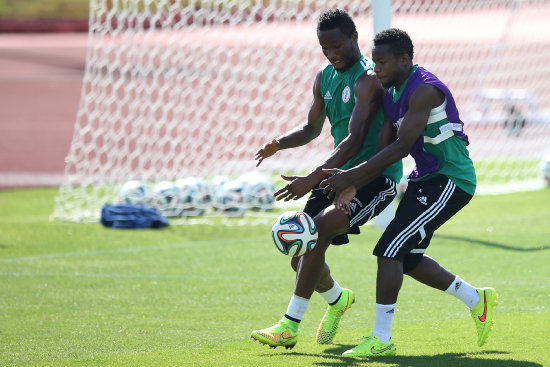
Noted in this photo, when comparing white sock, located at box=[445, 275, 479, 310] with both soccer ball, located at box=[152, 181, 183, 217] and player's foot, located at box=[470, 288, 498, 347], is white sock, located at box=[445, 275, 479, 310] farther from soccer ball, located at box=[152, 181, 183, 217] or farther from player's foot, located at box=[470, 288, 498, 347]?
soccer ball, located at box=[152, 181, 183, 217]

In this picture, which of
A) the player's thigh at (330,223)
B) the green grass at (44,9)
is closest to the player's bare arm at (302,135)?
the player's thigh at (330,223)

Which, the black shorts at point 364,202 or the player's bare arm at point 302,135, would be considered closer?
the black shorts at point 364,202

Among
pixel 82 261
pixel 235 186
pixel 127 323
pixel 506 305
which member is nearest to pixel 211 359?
pixel 127 323

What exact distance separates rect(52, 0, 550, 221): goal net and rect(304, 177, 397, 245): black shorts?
5860 mm

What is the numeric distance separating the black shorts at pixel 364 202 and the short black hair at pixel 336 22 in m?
0.96

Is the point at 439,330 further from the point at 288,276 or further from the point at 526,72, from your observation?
the point at 526,72

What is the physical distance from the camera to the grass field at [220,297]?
17.7ft

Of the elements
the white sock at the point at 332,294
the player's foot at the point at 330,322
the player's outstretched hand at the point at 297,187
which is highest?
the player's outstretched hand at the point at 297,187

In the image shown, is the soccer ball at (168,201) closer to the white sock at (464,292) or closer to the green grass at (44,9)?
the white sock at (464,292)

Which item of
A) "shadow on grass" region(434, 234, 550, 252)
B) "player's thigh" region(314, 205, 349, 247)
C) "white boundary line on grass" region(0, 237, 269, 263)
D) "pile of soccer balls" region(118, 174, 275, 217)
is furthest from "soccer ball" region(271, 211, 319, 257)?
"pile of soccer balls" region(118, 174, 275, 217)

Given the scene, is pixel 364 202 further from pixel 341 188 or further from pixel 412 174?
pixel 341 188

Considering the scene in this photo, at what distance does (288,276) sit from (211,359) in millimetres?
2789

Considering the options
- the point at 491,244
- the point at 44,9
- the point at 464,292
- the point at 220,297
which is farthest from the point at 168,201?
the point at 44,9

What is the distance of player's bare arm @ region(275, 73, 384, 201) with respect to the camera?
5.41m
